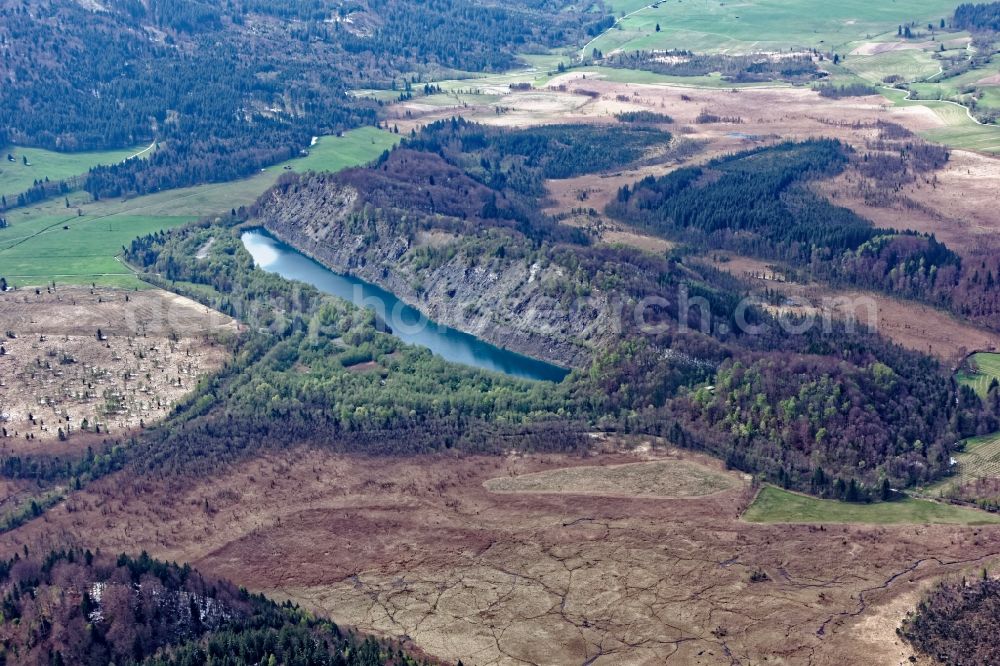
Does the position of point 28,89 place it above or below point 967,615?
above

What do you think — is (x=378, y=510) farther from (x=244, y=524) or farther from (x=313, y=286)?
(x=313, y=286)

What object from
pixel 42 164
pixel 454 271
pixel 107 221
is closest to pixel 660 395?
pixel 454 271

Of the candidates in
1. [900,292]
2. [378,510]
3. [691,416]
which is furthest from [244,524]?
[900,292]

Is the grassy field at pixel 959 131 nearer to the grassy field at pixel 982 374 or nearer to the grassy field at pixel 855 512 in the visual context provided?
the grassy field at pixel 982 374

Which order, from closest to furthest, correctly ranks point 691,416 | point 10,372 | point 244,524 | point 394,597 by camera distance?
point 394,597, point 244,524, point 691,416, point 10,372

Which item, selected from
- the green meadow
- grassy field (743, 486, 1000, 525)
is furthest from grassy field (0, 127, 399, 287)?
the green meadow

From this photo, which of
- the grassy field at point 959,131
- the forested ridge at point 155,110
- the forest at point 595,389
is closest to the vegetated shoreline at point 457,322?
the forest at point 595,389
